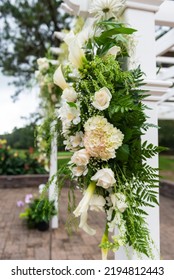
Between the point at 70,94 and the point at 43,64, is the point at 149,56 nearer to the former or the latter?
the point at 70,94

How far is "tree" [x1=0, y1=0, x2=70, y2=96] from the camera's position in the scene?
7883mm

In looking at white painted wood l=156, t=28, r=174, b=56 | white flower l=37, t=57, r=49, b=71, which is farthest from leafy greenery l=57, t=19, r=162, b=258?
white flower l=37, t=57, r=49, b=71

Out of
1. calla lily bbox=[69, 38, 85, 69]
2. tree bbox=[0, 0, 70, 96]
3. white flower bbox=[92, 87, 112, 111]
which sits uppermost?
tree bbox=[0, 0, 70, 96]

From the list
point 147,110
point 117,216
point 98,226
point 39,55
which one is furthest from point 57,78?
point 39,55

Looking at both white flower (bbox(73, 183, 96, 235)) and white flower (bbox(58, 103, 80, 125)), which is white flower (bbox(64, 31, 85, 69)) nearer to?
white flower (bbox(58, 103, 80, 125))

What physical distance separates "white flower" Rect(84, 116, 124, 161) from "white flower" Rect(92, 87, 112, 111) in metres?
0.04

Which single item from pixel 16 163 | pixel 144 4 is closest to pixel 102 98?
pixel 144 4

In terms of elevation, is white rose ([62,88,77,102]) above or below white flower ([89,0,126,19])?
below

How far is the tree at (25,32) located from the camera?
7.88 m

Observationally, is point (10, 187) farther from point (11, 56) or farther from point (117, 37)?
point (117, 37)

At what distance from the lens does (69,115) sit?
103 centimetres

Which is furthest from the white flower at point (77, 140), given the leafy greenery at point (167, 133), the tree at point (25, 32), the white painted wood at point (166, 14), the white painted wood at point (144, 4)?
the leafy greenery at point (167, 133)

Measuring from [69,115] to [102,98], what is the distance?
0.13 m
